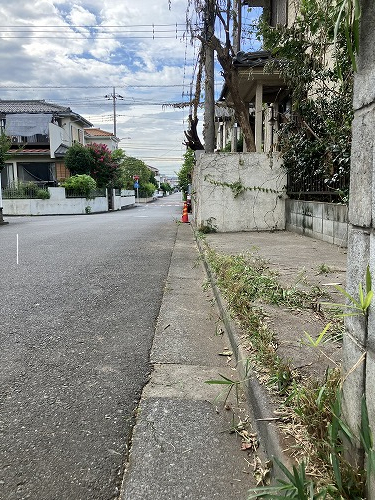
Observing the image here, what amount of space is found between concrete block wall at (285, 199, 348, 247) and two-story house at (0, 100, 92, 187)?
27.8 meters

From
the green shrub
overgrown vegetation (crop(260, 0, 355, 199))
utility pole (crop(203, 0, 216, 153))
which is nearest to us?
overgrown vegetation (crop(260, 0, 355, 199))

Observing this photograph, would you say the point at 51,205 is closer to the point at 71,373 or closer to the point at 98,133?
Result: the point at 71,373

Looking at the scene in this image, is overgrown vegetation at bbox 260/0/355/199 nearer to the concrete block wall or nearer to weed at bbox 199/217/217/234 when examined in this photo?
the concrete block wall

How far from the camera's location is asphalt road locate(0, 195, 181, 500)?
1.97 meters

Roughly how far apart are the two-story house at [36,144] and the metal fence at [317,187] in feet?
90.6

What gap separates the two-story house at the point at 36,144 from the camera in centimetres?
3428

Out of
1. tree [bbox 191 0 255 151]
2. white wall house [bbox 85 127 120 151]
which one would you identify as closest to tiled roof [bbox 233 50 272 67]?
tree [bbox 191 0 255 151]

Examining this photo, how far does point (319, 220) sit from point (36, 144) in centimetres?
3193

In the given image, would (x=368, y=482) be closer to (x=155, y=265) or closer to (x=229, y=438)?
(x=229, y=438)

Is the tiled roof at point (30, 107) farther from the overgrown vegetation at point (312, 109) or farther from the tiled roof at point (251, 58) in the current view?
the overgrown vegetation at point (312, 109)

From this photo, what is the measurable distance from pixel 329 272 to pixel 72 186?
90.3 feet

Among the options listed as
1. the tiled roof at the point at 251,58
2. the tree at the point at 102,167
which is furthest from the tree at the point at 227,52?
the tree at the point at 102,167

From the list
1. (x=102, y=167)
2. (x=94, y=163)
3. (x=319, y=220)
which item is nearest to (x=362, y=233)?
(x=319, y=220)

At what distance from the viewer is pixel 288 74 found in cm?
833
